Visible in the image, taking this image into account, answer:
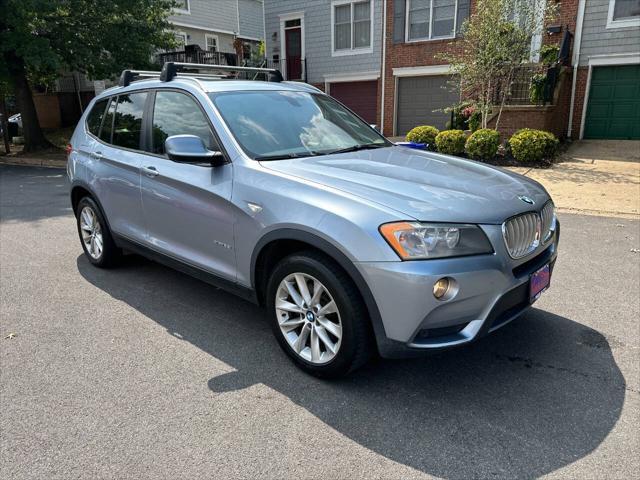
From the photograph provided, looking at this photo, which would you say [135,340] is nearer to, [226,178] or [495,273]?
[226,178]

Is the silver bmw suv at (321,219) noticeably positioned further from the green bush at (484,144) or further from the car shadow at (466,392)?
the green bush at (484,144)

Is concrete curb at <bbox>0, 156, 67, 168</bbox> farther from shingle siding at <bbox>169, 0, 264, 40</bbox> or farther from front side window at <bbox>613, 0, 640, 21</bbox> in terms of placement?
front side window at <bbox>613, 0, 640, 21</bbox>

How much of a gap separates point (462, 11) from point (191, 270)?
16.1 meters

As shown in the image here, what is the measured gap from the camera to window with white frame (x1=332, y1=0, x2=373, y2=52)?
19311 millimetres

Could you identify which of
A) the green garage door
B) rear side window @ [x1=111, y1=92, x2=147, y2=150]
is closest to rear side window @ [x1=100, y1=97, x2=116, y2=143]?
rear side window @ [x1=111, y1=92, x2=147, y2=150]

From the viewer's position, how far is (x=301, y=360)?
3.25m

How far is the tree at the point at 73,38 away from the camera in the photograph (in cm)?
1460

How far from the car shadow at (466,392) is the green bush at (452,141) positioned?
29.2ft

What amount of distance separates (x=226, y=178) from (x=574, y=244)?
4.46 m

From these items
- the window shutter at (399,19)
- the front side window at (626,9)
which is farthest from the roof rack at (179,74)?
the window shutter at (399,19)

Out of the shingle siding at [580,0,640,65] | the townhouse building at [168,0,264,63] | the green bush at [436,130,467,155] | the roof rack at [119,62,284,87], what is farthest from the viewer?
the townhouse building at [168,0,264,63]

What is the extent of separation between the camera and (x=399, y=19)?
59.8 feet

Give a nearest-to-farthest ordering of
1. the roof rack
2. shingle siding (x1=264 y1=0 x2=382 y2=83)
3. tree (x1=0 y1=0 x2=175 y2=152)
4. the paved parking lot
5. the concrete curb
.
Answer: the paved parking lot → the roof rack → tree (x1=0 y1=0 x2=175 y2=152) → the concrete curb → shingle siding (x1=264 y1=0 x2=382 y2=83)

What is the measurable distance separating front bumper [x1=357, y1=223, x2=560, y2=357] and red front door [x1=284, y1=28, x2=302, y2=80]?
20.1 metres
